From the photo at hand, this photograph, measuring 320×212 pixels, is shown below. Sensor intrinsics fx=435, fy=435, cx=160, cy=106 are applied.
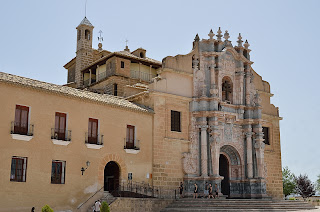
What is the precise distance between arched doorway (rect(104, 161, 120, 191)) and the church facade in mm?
68

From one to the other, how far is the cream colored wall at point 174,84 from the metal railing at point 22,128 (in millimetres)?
10210

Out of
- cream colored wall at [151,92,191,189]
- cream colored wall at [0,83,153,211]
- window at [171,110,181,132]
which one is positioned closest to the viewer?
cream colored wall at [0,83,153,211]

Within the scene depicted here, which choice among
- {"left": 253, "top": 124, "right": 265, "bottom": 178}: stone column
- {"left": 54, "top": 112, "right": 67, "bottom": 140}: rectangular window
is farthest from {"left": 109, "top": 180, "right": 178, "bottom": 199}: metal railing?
{"left": 253, "top": 124, "right": 265, "bottom": 178}: stone column

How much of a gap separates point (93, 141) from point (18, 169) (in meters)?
5.42

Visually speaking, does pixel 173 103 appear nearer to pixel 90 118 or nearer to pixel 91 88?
pixel 90 118

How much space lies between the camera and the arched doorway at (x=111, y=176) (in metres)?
29.2

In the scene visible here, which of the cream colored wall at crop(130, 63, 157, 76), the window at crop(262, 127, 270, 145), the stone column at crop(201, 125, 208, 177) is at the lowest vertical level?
the stone column at crop(201, 125, 208, 177)

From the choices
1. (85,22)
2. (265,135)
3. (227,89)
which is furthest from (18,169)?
(85,22)

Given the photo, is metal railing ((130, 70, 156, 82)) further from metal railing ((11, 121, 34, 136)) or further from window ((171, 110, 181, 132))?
metal railing ((11, 121, 34, 136))

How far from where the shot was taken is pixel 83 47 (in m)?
43.6

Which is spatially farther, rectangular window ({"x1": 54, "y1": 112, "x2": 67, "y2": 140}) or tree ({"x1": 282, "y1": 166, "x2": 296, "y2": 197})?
tree ({"x1": 282, "y1": 166, "x2": 296, "y2": 197})

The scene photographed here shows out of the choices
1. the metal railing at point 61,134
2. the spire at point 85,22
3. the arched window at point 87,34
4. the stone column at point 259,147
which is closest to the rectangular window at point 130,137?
the metal railing at point 61,134

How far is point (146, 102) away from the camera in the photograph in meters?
32.6

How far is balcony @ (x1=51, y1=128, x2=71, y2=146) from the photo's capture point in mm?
25656
